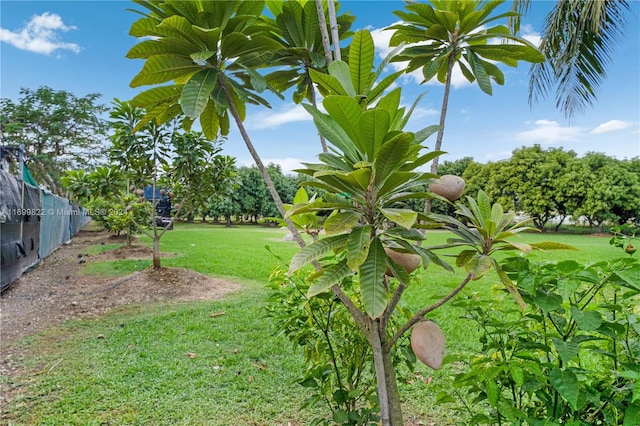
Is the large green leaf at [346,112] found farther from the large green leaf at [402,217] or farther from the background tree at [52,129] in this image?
the background tree at [52,129]

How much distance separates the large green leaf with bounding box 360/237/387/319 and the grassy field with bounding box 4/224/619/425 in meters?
0.44

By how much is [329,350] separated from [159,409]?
137cm

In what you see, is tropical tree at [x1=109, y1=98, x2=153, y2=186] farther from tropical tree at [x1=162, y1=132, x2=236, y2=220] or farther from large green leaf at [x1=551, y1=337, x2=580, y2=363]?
large green leaf at [x1=551, y1=337, x2=580, y2=363]

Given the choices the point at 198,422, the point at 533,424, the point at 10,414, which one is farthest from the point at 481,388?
the point at 10,414

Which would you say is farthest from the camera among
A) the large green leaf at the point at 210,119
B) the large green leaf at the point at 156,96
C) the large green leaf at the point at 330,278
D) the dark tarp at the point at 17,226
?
the dark tarp at the point at 17,226

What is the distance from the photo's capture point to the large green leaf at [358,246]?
870 millimetres

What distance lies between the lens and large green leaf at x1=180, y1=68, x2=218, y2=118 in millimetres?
1100

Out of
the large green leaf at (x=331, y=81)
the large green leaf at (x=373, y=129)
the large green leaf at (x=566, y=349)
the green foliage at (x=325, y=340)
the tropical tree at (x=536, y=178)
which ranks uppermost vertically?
the tropical tree at (x=536, y=178)

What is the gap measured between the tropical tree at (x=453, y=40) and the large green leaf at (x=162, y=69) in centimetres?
73

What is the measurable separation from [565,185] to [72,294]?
2298cm

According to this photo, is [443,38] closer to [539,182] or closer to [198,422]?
[198,422]

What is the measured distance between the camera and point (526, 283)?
1000mm

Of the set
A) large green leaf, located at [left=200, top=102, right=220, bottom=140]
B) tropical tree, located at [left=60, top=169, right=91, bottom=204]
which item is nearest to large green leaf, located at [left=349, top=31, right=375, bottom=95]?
large green leaf, located at [left=200, top=102, right=220, bottom=140]

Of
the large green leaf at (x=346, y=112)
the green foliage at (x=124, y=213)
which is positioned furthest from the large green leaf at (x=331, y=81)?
the green foliage at (x=124, y=213)
